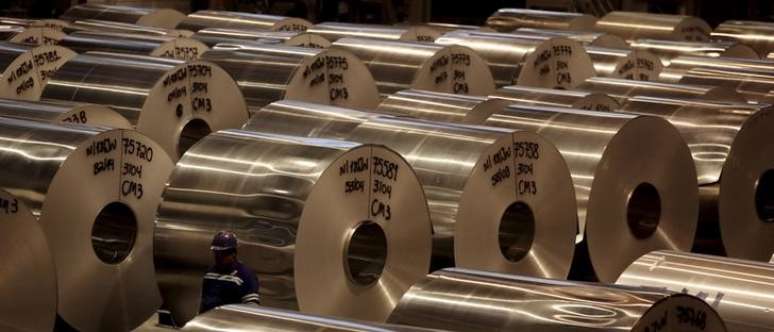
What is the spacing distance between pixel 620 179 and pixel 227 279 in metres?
2.71

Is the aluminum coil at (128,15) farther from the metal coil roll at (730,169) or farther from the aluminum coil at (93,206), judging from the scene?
the aluminum coil at (93,206)

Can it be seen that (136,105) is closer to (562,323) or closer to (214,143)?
(214,143)

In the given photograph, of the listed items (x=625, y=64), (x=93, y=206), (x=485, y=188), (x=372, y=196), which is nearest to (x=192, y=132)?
(x=93, y=206)

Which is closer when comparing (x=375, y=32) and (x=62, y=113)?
(x=62, y=113)

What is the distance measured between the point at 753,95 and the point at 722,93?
139 centimetres

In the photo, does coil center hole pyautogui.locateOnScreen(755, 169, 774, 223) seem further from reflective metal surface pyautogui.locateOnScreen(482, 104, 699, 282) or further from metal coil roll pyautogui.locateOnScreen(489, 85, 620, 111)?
metal coil roll pyautogui.locateOnScreen(489, 85, 620, 111)

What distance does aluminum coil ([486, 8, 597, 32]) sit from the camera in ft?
54.3

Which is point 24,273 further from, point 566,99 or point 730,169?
point 730,169

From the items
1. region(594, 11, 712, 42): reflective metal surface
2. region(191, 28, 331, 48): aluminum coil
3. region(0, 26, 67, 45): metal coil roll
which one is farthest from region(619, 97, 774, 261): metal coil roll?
region(594, 11, 712, 42): reflective metal surface

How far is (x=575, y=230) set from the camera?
779 cm

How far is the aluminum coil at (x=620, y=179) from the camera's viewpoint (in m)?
7.93

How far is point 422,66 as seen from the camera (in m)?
10.9

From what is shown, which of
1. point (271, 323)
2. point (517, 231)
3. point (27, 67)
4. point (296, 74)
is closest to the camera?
point (271, 323)

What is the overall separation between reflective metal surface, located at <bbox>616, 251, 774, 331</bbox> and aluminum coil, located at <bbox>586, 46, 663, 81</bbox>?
20.8ft
